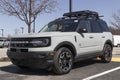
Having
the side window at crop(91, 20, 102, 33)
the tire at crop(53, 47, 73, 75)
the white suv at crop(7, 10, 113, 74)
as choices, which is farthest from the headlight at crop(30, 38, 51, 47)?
the side window at crop(91, 20, 102, 33)

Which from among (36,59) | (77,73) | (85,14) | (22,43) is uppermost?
(85,14)

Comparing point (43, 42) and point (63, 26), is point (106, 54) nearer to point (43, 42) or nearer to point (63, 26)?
point (63, 26)

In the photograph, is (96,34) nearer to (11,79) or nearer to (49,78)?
(49,78)

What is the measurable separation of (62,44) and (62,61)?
53cm

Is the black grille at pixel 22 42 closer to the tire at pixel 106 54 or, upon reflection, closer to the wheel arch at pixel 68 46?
the wheel arch at pixel 68 46

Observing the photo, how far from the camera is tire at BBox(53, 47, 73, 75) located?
8821mm

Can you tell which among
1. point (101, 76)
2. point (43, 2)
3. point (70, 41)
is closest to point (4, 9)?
point (43, 2)

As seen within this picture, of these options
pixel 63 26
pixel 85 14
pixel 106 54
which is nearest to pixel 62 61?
pixel 63 26

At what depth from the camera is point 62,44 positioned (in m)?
9.05

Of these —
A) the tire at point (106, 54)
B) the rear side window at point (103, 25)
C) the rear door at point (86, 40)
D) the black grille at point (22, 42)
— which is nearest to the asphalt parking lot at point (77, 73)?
the tire at point (106, 54)

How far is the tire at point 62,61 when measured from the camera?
28.9ft

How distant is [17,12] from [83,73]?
329 inches

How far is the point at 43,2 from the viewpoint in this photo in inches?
675

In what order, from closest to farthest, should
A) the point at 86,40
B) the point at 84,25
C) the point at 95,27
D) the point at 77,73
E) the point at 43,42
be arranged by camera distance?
the point at 43,42 < the point at 77,73 < the point at 86,40 < the point at 84,25 < the point at 95,27
